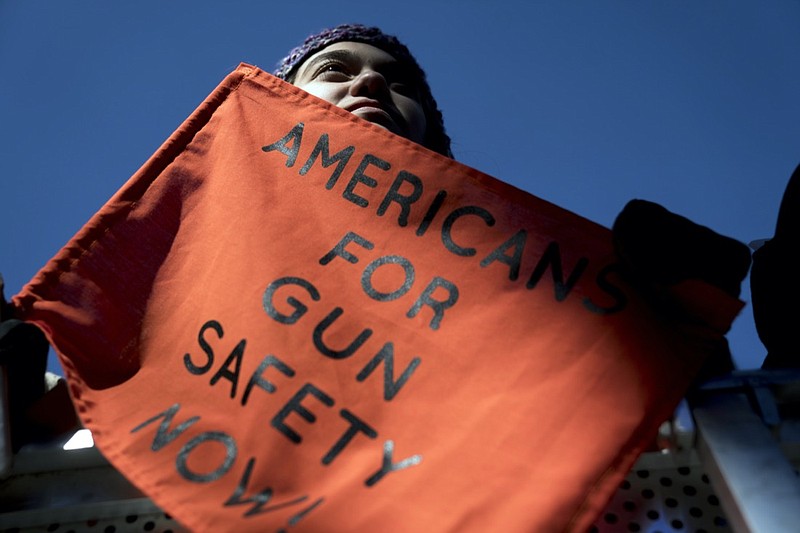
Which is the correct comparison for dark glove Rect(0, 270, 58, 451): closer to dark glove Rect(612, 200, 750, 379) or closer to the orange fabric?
the orange fabric

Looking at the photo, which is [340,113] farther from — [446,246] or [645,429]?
[645,429]

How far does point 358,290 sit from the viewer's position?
3.47 feet

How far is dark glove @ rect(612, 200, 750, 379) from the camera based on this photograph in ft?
3.02

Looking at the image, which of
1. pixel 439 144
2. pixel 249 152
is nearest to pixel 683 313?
pixel 249 152

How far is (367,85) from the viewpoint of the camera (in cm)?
181

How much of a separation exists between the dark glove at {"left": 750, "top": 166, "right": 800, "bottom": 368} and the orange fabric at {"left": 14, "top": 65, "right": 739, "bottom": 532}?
291 millimetres

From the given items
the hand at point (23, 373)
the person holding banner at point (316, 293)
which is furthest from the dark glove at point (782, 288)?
the hand at point (23, 373)

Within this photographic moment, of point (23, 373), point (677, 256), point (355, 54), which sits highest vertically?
point (355, 54)

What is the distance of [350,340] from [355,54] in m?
1.21

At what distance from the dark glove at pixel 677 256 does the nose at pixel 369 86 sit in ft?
3.29

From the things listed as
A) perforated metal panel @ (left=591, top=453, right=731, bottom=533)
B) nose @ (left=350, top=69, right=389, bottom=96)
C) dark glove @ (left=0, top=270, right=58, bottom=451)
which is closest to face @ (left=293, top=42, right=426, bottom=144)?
nose @ (left=350, top=69, right=389, bottom=96)

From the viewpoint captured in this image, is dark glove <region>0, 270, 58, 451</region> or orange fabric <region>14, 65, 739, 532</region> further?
dark glove <region>0, 270, 58, 451</region>

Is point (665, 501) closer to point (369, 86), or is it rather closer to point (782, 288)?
point (782, 288)

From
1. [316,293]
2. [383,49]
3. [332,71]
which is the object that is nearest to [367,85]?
[332,71]
